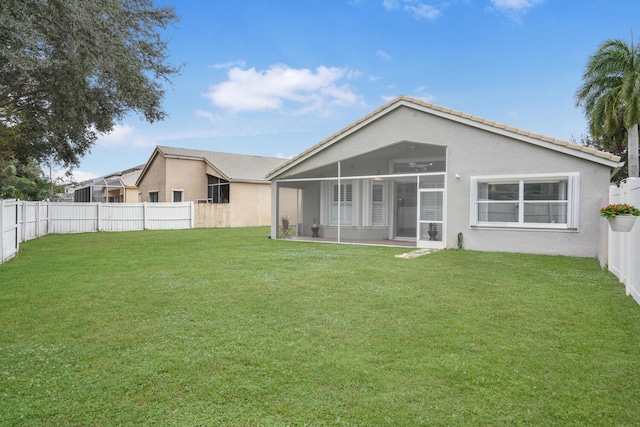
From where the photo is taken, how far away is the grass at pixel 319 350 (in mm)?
3000

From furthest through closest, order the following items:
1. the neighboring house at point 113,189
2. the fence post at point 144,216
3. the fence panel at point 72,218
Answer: the neighboring house at point 113,189, the fence post at point 144,216, the fence panel at point 72,218

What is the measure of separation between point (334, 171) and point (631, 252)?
461 inches

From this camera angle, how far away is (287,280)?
26.0 feet

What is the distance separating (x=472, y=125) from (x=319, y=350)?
10568mm

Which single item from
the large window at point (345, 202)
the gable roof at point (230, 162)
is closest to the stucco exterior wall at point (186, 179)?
the gable roof at point (230, 162)

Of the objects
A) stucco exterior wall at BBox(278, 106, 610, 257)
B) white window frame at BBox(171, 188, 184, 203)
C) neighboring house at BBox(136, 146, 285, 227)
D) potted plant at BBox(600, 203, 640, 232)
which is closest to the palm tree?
stucco exterior wall at BBox(278, 106, 610, 257)

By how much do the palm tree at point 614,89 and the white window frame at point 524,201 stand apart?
53.2 feet

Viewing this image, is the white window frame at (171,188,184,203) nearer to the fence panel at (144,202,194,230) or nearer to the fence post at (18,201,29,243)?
the fence panel at (144,202,194,230)

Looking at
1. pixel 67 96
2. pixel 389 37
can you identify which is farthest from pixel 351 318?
pixel 389 37

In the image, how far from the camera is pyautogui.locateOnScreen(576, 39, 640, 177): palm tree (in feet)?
76.4

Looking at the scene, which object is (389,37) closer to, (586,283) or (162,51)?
(162,51)

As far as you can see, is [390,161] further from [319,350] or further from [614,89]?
[614,89]

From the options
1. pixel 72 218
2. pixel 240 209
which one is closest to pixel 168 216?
pixel 240 209

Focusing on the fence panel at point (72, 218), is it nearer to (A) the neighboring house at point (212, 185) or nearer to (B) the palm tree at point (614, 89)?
Answer: (A) the neighboring house at point (212, 185)
